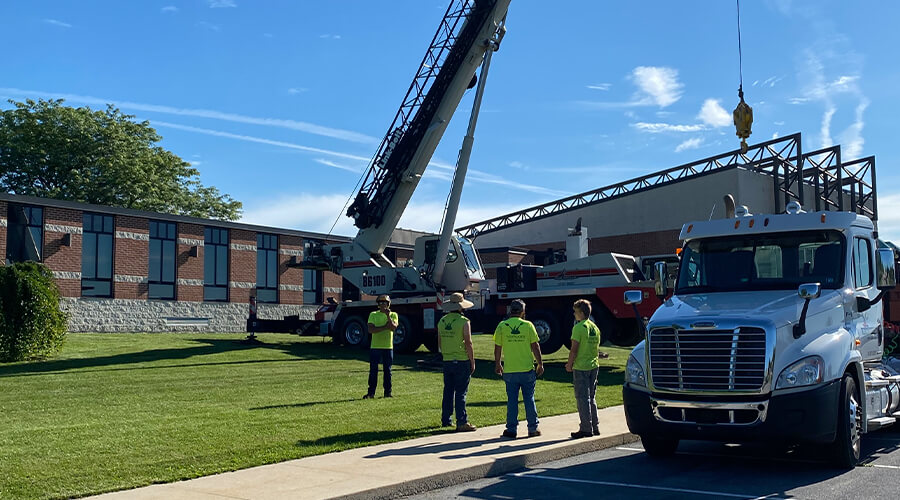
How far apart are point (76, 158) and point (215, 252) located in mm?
16438

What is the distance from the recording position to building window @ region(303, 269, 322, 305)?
3831 centimetres

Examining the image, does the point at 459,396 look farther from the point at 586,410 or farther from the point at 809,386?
the point at 809,386

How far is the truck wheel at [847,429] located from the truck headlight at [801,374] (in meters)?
0.44

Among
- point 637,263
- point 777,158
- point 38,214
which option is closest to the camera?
point 637,263

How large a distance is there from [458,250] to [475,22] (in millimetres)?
6451

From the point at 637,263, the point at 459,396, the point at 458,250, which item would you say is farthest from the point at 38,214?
the point at 459,396

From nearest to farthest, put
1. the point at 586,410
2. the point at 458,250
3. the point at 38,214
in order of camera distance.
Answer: the point at 586,410 < the point at 458,250 < the point at 38,214

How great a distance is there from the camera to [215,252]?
34.5 m

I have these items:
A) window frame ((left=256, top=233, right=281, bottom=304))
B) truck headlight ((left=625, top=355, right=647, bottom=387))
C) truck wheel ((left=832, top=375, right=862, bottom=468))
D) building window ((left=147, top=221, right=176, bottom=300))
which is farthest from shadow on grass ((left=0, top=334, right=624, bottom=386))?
window frame ((left=256, top=233, right=281, bottom=304))

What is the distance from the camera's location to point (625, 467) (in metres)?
9.34

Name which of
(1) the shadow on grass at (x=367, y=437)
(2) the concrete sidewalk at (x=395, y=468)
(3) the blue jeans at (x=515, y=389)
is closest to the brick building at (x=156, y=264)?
(1) the shadow on grass at (x=367, y=437)

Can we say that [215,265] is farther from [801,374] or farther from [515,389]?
[801,374]

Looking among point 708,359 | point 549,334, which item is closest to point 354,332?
point 549,334

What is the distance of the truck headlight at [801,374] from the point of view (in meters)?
8.35
